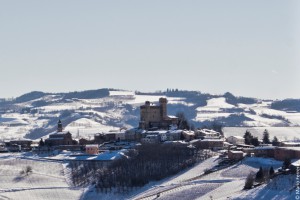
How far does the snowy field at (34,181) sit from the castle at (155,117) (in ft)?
100

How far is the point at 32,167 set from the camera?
127 metres

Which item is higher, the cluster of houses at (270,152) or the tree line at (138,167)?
the cluster of houses at (270,152)

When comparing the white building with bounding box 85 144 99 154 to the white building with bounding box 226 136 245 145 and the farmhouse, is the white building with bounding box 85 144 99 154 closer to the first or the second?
the farmhouse

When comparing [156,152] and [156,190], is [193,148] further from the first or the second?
[156,190]

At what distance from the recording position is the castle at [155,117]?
15575 centimetres

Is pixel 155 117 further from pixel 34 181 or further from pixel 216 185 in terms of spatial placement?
pixel 216 185

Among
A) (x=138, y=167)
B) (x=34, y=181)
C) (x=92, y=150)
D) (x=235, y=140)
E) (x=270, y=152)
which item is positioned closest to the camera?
(x=270, y=152)

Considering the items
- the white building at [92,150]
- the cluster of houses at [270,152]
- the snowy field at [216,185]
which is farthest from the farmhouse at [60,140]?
the snowy field at [216,185]

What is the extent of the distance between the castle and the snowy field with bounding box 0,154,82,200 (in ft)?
100

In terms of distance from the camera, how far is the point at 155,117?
159 meters

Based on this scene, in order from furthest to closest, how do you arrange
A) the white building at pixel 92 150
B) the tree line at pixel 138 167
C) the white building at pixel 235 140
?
the white building at pixel 235 140
the white building at pixel 92 150
the tree line at pixel 138 167

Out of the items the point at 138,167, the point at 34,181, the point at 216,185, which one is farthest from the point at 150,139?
the point at 216,185

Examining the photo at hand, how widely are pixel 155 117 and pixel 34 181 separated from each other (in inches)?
1737

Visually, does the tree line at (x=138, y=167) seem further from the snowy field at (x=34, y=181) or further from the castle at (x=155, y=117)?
the castle at (x=155, y=117)
